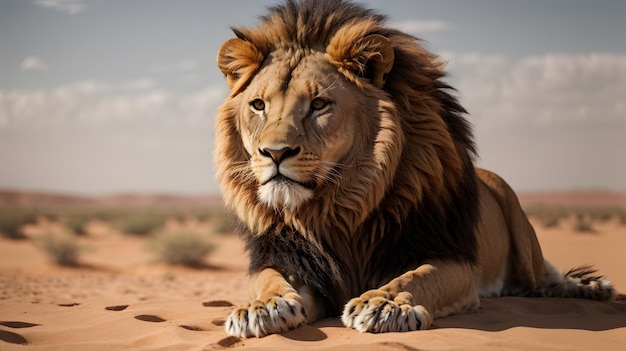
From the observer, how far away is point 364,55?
4660mm

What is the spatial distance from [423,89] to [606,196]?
309 ft

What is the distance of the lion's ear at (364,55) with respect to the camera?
15.3ft

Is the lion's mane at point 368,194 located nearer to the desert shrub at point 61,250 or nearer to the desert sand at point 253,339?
the desert sand at point 253,339

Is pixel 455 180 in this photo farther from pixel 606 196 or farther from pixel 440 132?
pixel 606 196

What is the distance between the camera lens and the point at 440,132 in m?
4.75

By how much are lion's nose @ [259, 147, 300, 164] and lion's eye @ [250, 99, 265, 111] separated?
49 centimetres

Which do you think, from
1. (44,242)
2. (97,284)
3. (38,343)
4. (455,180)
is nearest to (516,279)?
(455,180)

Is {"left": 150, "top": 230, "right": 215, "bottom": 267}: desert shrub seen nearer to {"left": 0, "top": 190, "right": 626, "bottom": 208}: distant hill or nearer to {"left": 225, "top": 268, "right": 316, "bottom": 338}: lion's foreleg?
{"left": 225, "top": 268, "right": 316, "bottom": 338}: lion's foreleg

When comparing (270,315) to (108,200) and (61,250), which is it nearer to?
(61,250)

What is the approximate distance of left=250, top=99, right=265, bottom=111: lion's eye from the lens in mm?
4668

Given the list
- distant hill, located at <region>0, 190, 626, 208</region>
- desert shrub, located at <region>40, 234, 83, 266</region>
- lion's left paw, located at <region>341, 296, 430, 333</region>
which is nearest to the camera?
lion's left paw, located at <region>341, 296, 430, 333</region>

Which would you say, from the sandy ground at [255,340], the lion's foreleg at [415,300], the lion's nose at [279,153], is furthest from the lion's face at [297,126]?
the sandy ground at [255,340]

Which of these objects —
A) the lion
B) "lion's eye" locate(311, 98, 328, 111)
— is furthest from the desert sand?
"lion's eye" locate(311, 98, 328, 111)

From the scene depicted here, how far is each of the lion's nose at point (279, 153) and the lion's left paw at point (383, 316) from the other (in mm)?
915
